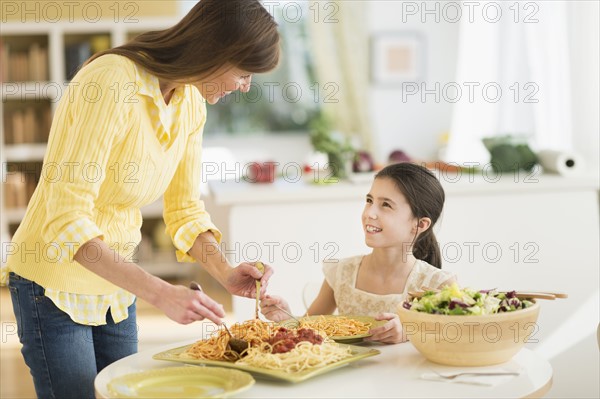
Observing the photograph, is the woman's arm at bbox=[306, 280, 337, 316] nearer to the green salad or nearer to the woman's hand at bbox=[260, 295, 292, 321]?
the woman's hand at bbox=[260, 295, 292, 321]

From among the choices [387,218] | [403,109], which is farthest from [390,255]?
[403,109]

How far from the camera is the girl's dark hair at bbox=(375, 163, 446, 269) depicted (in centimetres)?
245

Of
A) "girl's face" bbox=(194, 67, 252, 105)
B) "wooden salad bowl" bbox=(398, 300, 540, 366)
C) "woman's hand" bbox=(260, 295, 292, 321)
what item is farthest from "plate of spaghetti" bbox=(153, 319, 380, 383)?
"girl's face" bbox=(194, 67, 252, 105)

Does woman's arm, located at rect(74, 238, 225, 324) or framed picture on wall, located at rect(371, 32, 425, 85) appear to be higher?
framed picture on wall, located at rect(371, 32, 425, 85)

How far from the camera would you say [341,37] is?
7.83 metres

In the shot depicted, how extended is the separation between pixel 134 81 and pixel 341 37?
6.26 metres

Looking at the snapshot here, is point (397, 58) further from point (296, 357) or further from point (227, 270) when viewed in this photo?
point (296, 357)

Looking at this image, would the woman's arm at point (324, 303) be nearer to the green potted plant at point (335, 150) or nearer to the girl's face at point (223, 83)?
the girl's face at point (223, 83)

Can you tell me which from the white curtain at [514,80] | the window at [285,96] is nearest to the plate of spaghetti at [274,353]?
the white curtain at [514,80]

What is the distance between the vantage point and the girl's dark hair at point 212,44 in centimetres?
171

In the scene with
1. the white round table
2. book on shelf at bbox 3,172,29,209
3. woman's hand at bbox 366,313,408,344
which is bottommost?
the white round table

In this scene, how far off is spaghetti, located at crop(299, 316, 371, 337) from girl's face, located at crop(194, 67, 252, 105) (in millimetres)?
559

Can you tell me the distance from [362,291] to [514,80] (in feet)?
13.8

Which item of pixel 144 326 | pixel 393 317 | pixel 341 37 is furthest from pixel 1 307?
pixel 393 317
